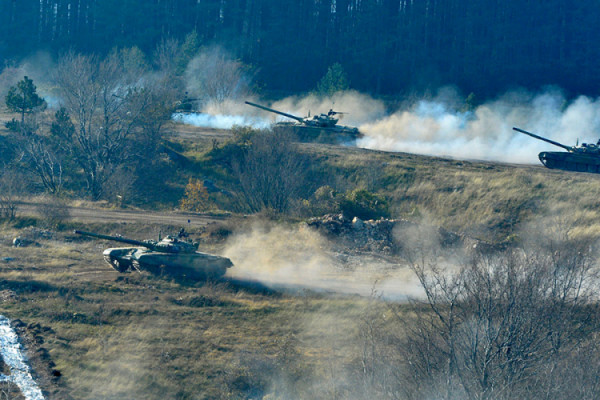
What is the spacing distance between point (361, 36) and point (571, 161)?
244ft

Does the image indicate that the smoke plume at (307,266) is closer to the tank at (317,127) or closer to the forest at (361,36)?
the tank at (317,127)

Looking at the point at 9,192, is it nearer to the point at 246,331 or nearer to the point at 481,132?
the point at 246,331

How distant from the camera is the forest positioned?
11075 centimetres

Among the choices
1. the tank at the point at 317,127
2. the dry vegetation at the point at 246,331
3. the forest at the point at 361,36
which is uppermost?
the forest at the point at 361,36

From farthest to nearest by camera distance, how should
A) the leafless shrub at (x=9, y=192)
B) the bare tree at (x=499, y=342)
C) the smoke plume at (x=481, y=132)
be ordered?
the smoke plume at (x=481, y=132)
the leafless shrub at (x=9, y=192)
the bare tree at (x=499, y=342)

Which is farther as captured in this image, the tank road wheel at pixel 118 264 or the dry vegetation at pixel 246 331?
the tank road wheel at pixel 118 264

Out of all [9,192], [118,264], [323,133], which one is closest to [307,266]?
[118,264]

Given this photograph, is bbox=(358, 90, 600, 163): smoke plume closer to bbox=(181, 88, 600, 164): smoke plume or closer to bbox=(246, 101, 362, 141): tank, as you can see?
bbox=(181, 88, 600, 164): smoke plume

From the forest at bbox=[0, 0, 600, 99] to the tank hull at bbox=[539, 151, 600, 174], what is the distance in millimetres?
48802

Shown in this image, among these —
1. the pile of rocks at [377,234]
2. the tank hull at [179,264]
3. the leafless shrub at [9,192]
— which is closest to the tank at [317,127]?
the leafless shrub at [9,192]

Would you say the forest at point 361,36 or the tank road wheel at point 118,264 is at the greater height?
the forest at point 361,36

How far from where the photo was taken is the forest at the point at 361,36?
4360 inches

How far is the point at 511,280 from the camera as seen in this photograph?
74.3 feet

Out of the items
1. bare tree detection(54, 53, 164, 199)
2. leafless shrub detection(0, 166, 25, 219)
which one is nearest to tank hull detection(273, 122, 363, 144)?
bare tree detection(54, 53, 164, 199)
